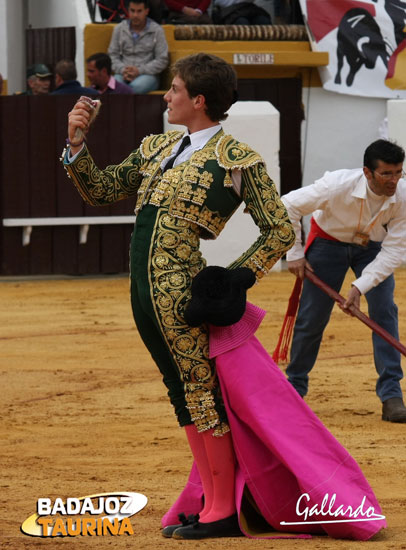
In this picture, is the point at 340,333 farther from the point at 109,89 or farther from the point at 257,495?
the point at 257,495

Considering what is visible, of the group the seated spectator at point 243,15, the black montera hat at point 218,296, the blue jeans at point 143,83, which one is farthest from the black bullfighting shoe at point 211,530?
the seated spectator at point 243,15

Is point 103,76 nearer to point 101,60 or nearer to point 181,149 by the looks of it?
point 101,60

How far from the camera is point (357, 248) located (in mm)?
5969

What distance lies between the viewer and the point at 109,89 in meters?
11.4

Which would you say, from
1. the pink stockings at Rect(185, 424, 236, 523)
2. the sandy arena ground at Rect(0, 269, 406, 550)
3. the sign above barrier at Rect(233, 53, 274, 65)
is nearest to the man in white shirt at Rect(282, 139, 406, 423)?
the sandy arena ground at Rect(0, 269, 406, 550)

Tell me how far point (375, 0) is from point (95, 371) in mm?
6915

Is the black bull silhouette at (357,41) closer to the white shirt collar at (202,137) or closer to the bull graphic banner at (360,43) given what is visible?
the bull graphic banner at (360,43)

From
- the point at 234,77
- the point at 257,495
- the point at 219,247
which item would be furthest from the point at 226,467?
the point at 219,247

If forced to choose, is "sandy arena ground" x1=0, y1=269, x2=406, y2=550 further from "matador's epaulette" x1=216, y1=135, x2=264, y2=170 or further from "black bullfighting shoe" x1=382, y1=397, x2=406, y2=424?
"matador's epaulette" x1=216, y1=135, x2=264, y2=170

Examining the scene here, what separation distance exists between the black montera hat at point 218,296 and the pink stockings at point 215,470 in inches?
14.7

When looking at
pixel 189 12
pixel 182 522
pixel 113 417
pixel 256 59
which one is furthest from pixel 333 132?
pixel 182 522

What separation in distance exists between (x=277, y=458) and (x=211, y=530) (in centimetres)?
30

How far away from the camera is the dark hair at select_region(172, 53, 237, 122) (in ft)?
12.2

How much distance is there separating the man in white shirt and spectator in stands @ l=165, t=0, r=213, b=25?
728 centimetres
